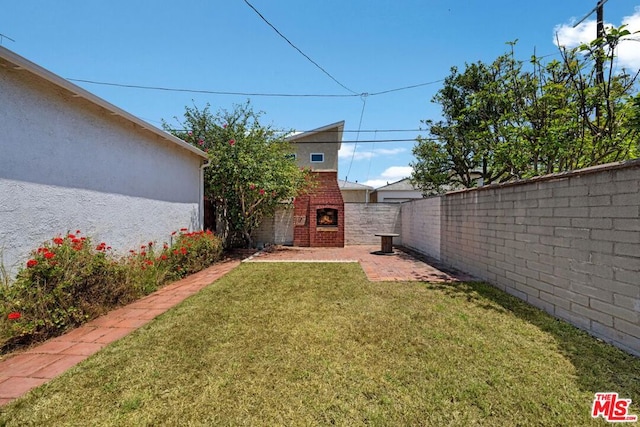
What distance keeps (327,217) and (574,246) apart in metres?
9.54

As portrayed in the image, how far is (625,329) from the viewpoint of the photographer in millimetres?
2992

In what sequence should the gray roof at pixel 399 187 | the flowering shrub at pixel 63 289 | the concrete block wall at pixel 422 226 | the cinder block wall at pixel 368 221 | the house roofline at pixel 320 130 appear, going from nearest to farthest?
the flowering shrub at pixel 63 289 < the concrete block wall at pixel 422 226 < the cinder block wall at pixel 368 221 < the house roofline at pixel 320 130 < the gray roof at pixel 399 187

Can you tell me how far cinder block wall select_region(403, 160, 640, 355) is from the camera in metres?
2.98

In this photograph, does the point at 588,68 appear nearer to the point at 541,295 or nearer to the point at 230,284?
the point at 541,295

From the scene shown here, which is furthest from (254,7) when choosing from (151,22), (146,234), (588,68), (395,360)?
(395,360)

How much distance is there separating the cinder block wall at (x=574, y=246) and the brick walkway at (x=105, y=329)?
1503 millimetres

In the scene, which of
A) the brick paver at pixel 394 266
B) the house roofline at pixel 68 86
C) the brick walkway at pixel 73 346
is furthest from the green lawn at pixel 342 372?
the house roofline at pixel 68 86

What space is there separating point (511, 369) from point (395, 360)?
1076 millimetres

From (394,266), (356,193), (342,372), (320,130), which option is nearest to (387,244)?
(394,266)

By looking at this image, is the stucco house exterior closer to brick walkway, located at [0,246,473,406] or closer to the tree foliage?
brick walkway, located at [0,246,473,406]

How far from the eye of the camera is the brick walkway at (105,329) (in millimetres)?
2656

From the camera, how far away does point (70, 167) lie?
472 centimetres

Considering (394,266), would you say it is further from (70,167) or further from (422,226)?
(70,167)

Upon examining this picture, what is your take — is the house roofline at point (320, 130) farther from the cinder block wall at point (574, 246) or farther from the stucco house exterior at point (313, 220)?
the cinder block wall at point (574, 246)
